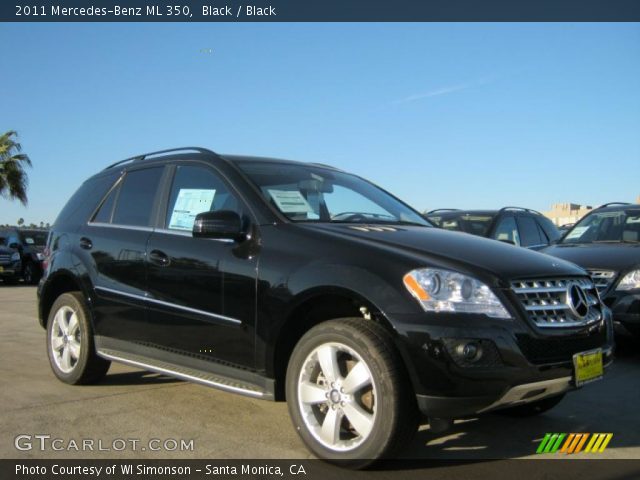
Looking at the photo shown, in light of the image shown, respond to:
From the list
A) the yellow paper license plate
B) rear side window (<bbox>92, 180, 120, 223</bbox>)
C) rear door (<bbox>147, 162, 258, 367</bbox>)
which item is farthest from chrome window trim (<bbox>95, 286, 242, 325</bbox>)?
the yellow paper license plate

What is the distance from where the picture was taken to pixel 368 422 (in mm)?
3219

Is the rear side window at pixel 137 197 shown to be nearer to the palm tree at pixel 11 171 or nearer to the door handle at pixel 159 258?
the door handle at pixel 159 258

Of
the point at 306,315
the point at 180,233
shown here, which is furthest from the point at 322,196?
the point at 306,315

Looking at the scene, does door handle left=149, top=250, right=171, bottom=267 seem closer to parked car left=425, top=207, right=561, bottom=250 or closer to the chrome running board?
the chrome running board

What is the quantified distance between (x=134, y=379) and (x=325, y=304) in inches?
103

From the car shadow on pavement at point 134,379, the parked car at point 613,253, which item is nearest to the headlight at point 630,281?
the parked car at point 613,253

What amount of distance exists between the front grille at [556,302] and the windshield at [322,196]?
→ 1280mm

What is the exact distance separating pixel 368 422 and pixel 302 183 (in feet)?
6.19

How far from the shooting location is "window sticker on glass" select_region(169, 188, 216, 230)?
4.37 m

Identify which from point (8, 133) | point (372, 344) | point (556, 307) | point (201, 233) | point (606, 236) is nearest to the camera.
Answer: point (372, 344)

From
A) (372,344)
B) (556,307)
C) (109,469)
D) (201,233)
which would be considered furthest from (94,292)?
(556,307)

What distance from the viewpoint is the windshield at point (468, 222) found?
30.1 feet

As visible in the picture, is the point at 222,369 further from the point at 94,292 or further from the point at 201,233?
the point at 94,292

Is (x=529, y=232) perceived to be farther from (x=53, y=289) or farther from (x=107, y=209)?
(x=53, y=289)
